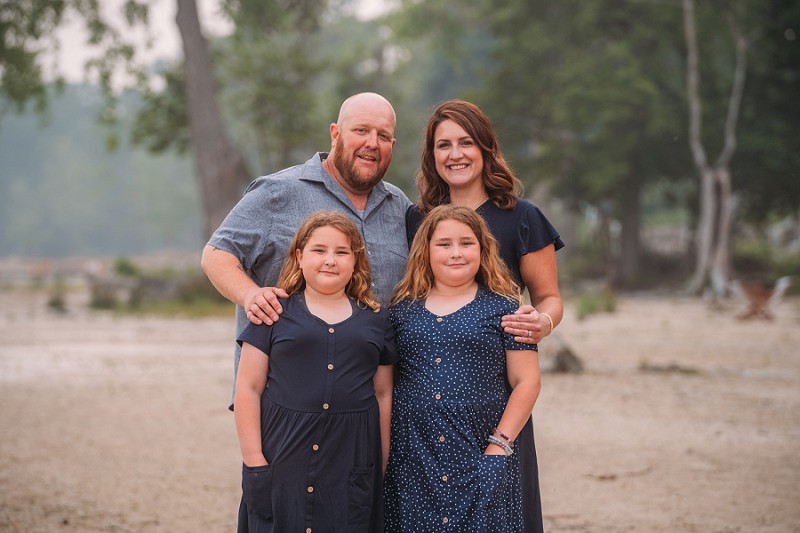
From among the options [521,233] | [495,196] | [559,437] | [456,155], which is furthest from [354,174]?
[559,437]

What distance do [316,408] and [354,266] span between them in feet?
1.71

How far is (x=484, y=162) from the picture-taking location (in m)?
3.45

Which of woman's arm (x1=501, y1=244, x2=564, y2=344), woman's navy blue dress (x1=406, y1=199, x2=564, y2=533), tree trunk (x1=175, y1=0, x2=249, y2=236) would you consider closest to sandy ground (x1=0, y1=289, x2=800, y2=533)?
woman's navy blue dress (x1=406, y1=199, x2=564, y2=533)

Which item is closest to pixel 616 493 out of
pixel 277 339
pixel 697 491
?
pixel 697 491

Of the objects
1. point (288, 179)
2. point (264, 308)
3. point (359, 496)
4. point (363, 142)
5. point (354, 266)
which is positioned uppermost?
point (363, 142)

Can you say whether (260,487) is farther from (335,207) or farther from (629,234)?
(629,234)

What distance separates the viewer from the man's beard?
3549 millimetres

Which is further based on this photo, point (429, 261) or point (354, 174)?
point (354, 174)

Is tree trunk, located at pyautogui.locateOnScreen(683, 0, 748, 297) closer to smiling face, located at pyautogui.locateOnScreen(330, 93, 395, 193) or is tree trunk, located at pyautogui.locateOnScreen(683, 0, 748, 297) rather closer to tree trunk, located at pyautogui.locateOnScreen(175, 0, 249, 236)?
tree trunk, located at pyautogui.locateOnScreen(175, 0, 249, 236)

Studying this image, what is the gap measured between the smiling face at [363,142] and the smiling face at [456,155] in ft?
0.77

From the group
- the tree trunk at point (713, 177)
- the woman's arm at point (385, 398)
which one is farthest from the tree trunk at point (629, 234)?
the woman's arm at point (385, 398)

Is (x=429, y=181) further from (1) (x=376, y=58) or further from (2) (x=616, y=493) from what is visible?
(1) (x=376, y=58)

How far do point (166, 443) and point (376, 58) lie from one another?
27.1m

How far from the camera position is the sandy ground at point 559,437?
17.3 ft
